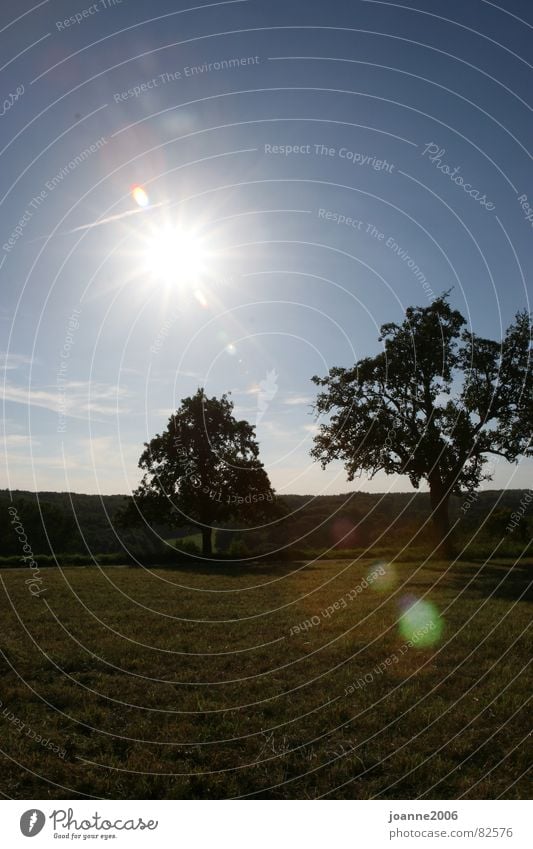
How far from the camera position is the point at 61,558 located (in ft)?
132

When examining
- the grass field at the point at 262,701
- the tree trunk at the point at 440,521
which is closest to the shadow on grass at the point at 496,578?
the grass field at the point at 262,701

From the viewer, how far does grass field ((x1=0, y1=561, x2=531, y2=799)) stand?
305 inches

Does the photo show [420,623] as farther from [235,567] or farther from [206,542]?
[206,542]

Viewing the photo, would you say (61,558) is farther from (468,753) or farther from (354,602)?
(468,753)

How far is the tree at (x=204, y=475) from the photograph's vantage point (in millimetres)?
49562

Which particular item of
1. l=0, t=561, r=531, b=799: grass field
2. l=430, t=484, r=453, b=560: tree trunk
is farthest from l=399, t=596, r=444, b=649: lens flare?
l=430, t=484, r=453, b=560: tree trunk

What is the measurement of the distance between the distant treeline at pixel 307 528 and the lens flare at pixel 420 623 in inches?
752

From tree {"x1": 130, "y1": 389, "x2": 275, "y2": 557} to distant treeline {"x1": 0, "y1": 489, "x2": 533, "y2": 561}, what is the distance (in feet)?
8.87

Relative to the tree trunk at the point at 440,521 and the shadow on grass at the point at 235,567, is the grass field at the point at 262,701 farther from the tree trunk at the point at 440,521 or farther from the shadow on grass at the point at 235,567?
the tree trunk at the point at 440,521

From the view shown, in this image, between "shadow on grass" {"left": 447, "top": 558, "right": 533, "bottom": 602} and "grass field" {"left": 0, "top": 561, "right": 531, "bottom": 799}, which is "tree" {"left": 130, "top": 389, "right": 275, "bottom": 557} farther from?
"grass field" {"left": 0, "top": 561, "right": 531, "bottom": 799}

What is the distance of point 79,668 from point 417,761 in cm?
782

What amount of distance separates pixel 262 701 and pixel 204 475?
130ft

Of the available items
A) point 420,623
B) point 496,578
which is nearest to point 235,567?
point 496,578
